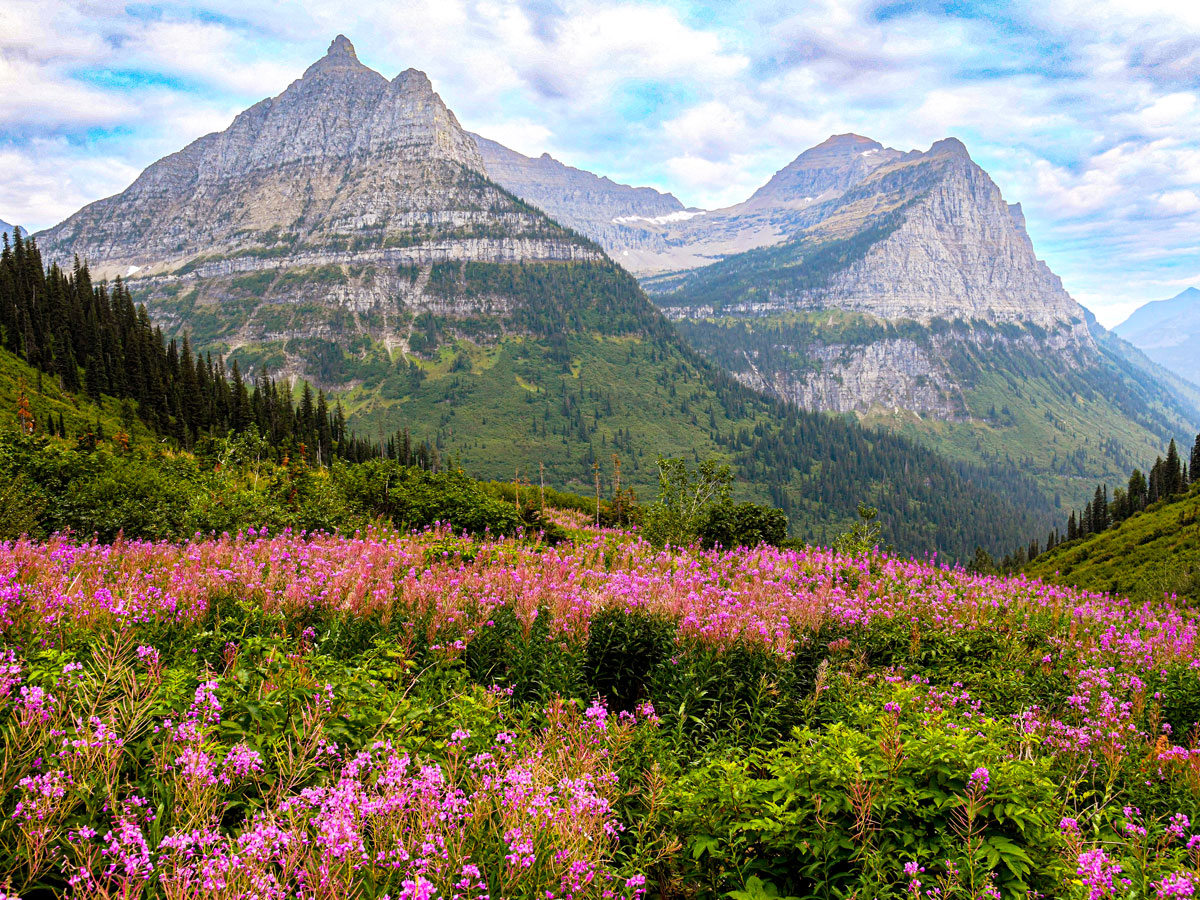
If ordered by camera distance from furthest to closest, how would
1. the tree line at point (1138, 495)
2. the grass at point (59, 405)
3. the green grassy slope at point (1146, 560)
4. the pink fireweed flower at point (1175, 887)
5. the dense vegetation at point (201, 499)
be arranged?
1. the tree line at point (1138, 495)
2. the grass at point (59, 405)
3. the green grassy slope at point (1146, 560)
4. the dense vegetation at point (201, 499)
5. the pink fireweed flower at point (1175, 887)

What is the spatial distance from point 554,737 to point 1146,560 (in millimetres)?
50388

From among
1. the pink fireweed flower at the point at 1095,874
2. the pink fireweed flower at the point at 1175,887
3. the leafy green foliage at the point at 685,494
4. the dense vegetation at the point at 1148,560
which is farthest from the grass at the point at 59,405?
the dense vegetation at the point at 1148,560

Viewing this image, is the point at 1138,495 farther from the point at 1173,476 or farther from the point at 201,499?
the point at 201,499

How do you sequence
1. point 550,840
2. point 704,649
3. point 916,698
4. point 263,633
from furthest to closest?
point 704,649 < point 263,633 < point 916,698 < point 550,840

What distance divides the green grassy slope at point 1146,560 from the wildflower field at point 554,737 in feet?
71.8

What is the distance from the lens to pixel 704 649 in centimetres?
744

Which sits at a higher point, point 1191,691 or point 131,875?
point 131,875

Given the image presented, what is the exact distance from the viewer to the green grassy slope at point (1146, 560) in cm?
2727

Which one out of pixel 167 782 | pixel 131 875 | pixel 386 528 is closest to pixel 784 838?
pixel 131 875

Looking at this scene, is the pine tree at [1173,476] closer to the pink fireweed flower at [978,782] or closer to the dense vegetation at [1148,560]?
the dense vegetation at [1148,560]

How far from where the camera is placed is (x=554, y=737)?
4.93 metres

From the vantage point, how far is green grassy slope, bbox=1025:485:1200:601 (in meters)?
27.3

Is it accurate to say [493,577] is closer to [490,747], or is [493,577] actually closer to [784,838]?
[490,747]

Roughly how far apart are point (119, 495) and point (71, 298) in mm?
94990
